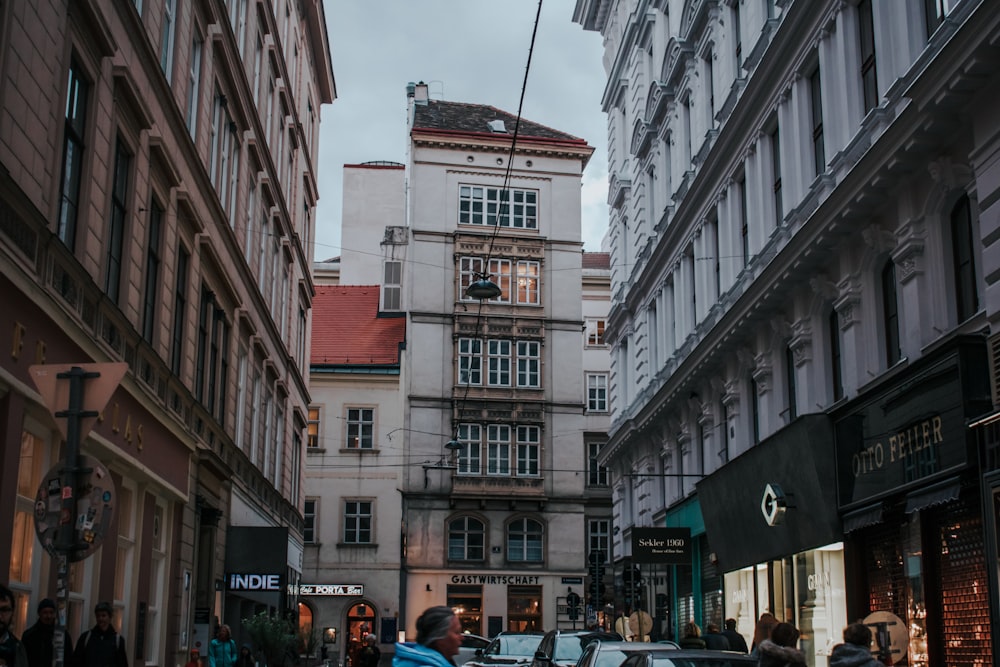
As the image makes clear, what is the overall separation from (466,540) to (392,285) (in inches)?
498

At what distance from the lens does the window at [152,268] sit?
60.8ft

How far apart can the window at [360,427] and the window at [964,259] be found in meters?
39.2

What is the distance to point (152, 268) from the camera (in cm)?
1889

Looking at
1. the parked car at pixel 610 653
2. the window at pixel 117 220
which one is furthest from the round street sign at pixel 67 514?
the parked car at pixel 610 653

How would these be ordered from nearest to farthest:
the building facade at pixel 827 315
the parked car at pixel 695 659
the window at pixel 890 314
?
the parked car at pixel 695 659 < the building facade at pixel 827 315 < the window at pixel 890 314

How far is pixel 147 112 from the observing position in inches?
679

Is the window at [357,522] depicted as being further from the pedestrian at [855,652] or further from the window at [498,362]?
the pedestrian at [855,652]

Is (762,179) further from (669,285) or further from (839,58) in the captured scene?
(669,285)

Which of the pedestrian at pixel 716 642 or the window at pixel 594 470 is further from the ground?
the window at pixel 594 470

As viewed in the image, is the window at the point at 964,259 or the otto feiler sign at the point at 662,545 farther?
the otto feiler sign at the point at 662,545

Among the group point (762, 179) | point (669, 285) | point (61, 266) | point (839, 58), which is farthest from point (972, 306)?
point (669, 285)

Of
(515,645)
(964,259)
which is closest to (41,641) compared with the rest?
(964,259)

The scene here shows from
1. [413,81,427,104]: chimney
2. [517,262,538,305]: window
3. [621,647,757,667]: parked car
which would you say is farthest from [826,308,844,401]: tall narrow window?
[413,81,427,104]: chimney

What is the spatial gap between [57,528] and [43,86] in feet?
21.7
